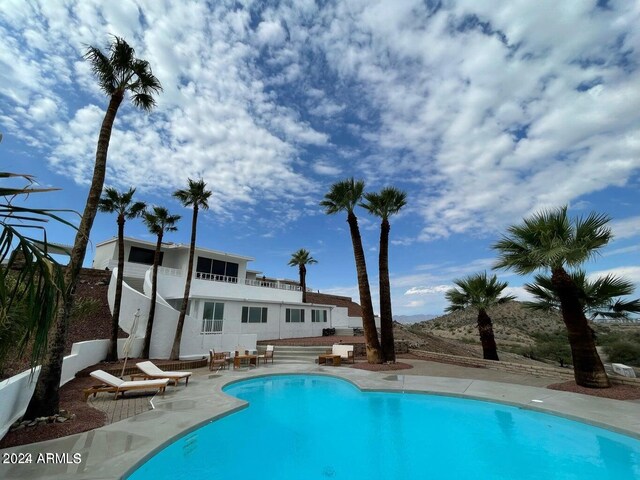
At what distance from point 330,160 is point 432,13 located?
11.2 metres

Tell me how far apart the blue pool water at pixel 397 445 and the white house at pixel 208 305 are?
30.6 feet

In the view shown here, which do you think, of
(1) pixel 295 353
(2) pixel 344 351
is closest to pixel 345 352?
(2) pixel 344 351

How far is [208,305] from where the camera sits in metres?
20.0

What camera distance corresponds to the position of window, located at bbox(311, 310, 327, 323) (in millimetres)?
29516

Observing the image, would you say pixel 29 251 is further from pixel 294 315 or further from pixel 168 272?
pixel 294 315

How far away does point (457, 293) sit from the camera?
709 inches

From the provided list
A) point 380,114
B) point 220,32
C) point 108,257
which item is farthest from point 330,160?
point 108,257

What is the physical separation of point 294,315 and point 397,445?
67.2ft

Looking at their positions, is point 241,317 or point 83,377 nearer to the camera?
point 83,377

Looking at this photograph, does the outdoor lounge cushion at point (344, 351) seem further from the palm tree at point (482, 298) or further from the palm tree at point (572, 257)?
the palm tree at point (572, 257)

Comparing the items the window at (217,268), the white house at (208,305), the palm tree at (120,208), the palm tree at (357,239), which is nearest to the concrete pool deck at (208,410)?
the palm tree at (357,239)

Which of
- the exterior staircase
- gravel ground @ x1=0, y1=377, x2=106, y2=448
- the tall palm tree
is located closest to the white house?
the exterior staircase

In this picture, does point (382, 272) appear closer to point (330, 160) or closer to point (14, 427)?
point (330, 160)

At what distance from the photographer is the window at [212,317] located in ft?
64.2
